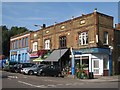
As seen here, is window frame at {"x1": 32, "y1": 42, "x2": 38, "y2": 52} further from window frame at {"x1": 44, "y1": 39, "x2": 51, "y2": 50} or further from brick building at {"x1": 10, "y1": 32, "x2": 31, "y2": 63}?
window frame at {"x1": 44, "y1": 39, "x2": 51, "y2": 50}

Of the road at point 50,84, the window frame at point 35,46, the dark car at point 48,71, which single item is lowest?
the road at point 50,84

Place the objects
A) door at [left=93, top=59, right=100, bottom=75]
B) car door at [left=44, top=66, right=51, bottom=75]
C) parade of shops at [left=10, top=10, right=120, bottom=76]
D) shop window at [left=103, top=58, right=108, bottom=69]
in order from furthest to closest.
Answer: shop window at [left=103, top=58, right=108, bottom=69] < door at [left=93, top=59, right=100, bottom=75] < parade of shops at [left=10, top=10, right=120, bottom=76] < car door at [left=44, top=66, right=51, bottom=75]

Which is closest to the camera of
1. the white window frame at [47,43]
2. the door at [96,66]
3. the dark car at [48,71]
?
the dark car at [48,71]

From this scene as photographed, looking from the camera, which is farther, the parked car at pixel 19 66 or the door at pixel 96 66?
the parked car at pixel 19 66

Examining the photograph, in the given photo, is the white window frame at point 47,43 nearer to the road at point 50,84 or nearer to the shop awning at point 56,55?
the shop awning at point 56,55

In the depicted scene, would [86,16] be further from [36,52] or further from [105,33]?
[36,52]

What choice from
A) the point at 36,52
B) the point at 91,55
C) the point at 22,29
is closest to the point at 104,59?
the point at 91,55

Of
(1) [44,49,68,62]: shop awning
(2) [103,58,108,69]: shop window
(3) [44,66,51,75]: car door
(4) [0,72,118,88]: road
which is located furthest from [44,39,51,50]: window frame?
(4) [0,72,118,88]: road

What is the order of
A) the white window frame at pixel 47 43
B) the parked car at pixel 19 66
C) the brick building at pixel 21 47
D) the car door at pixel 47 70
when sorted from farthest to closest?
the brick building at pixel 21 47
the white window frame at pixel 47 43
the parked car at pixel 19 66
the car door at pixel 47 70

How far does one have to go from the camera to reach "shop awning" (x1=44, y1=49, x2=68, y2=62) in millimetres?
37656

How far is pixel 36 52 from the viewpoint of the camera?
4684 centimetres

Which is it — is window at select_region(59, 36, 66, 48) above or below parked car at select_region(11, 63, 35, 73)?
above

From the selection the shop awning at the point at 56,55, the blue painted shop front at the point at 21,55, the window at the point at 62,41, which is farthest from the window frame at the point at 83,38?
the blue painted shop front at the point at 21,55

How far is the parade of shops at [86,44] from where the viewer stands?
3369 centimetres
